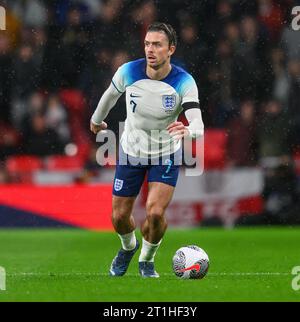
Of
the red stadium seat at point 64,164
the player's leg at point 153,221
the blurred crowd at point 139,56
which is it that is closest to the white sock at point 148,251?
the player's leg at point 153,221

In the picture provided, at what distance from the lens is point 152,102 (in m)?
8.86

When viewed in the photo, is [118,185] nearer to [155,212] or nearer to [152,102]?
[155,212]

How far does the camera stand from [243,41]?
16.0 m

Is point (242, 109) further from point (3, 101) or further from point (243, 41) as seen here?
point (3, 101)

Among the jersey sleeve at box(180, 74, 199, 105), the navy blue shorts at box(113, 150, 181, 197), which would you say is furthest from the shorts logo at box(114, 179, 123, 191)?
the jersey sleeve at box(180, 74, 199, 105)

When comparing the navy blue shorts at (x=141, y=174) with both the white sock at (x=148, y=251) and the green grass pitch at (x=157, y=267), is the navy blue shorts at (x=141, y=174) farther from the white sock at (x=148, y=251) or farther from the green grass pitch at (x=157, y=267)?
the green grass pitch at (x=157, y=267)

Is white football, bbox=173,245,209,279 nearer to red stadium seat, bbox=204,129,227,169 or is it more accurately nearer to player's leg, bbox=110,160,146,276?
player's leg, bbox=110,160,146,276

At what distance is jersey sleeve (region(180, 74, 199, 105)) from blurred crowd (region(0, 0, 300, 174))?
672 centimetres

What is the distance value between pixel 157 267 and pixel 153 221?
142 cm

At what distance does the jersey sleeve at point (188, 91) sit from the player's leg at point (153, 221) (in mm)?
760

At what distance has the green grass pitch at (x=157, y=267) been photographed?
7.57m

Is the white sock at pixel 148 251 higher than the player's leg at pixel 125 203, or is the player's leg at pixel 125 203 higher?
the player's leg at pixel 125 203

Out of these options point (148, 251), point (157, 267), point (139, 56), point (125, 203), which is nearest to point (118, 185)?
point (125, 203)

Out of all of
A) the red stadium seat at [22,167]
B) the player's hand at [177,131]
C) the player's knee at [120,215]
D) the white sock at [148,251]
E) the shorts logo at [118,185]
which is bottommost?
the white sock at [148,251]
